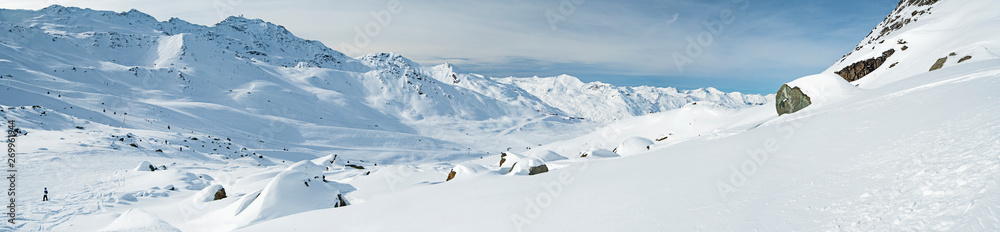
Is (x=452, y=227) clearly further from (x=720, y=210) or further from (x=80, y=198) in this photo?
(x=80, y=198)

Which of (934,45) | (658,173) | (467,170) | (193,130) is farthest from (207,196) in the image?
(193,130)

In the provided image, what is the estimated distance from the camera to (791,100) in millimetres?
21891

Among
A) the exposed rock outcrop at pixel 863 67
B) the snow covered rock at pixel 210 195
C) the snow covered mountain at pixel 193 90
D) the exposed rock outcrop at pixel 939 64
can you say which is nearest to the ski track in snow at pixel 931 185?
the snow covered rock at pixel 210 195

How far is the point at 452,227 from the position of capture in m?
7.71

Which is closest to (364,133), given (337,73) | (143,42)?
(337,73)

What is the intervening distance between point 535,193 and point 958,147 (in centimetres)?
727

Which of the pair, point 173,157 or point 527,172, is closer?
point 527,172

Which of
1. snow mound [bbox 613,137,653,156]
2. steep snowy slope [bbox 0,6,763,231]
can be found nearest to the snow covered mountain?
steep snowy slope [bbox 0,6,763,231]

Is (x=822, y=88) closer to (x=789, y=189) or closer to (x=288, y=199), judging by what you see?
(x=789, y=189)

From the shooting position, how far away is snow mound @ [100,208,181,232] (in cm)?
969

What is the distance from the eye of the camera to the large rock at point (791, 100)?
21172 millimetres

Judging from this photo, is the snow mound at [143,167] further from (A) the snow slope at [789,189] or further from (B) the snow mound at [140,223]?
(A) the snow slope at [789,189]

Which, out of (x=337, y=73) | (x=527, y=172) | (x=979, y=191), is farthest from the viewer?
(x=337, y=73)

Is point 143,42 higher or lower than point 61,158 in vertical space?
higher
